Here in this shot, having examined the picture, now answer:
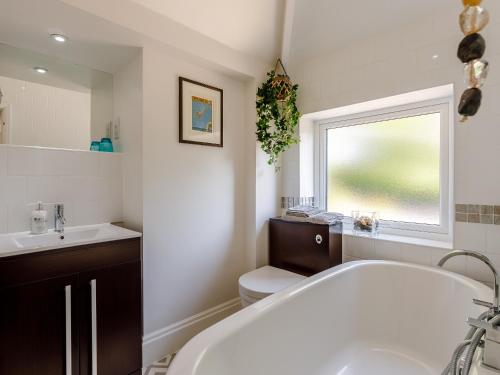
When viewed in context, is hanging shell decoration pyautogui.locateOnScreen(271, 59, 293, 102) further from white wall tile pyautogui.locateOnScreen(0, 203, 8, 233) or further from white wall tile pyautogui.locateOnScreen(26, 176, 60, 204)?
white wall tile pyautogui.locateOnScreen(0, 203, 8, 233)

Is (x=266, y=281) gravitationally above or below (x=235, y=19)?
below

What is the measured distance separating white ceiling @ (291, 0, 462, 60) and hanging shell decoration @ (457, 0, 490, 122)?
886mm

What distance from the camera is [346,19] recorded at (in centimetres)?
183

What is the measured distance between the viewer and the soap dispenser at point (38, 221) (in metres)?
1.53

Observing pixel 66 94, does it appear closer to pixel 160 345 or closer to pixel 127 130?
pixel 127 130

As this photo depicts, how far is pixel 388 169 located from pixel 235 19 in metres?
1.59

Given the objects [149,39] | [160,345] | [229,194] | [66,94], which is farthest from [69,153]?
[160,345]

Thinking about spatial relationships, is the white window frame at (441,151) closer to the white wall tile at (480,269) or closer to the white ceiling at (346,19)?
the white wall tile at (480,269)

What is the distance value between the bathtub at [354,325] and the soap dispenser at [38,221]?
1.23 meters

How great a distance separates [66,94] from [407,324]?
2.64 metres

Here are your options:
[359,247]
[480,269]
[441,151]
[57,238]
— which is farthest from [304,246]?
[57,238]

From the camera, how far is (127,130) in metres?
1.83

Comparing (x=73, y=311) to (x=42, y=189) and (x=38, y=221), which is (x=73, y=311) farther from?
(x=42, y=189)

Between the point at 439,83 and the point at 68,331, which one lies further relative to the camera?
the point at 439,83
